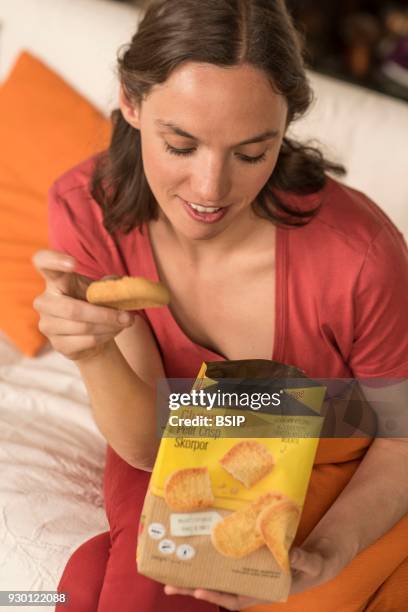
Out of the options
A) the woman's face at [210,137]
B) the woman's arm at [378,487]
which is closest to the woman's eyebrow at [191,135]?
the woman's face at [210,137]

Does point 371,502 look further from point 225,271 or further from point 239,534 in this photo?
point 225,271

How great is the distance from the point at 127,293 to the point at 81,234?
41cm

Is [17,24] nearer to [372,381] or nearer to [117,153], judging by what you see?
[117,153]

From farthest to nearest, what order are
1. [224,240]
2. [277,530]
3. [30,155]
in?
[30,155]
[224,240]
[277,530]

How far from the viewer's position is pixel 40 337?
170cm

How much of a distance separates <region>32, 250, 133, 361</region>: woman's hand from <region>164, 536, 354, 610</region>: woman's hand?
0.30 m

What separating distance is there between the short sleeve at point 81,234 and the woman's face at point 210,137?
0.24 metres

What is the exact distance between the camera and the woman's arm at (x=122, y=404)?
1136mm

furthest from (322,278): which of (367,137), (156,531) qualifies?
(367,137)

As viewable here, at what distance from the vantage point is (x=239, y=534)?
96 cm

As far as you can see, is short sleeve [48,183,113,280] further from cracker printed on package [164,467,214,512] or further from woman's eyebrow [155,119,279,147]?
cracker printed on package [164,467,214,512]

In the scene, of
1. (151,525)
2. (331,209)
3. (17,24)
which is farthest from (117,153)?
(17,24)

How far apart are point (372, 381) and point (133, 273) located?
1.32 ft

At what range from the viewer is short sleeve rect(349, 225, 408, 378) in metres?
1.23
